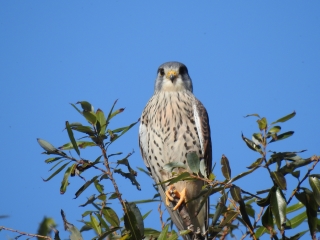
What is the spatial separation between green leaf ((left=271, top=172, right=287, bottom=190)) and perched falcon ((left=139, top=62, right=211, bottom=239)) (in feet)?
6.17

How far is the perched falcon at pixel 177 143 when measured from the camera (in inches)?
162

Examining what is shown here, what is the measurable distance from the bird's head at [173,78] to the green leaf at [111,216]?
6.73 feet

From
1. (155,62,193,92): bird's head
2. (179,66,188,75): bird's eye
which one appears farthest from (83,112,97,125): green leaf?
(179,66,188,75): bird's eye

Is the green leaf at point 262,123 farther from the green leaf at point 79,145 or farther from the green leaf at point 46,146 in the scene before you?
the green leaf at point 46,146

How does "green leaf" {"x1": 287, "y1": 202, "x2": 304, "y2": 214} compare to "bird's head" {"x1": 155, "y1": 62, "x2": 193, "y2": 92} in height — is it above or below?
below

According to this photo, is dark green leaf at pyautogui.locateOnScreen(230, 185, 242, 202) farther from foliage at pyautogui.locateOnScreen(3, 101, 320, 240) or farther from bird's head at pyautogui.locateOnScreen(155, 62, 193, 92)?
bird's head at pyautogui.locateOnScreen(155, 62, 193, 92)

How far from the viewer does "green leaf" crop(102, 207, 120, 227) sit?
2760mm

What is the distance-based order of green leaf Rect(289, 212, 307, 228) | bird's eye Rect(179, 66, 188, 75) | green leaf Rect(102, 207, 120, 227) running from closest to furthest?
green leaf Rect(289, 212, 307, 228)
green leaf Rect(102, 207, 120, 227)
bird's eye Rect(179, 66, 188, 75)

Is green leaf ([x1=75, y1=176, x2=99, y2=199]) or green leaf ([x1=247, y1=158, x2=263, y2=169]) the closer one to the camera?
green leaf ([x1=247, y1=158, x2=263, y2=169])

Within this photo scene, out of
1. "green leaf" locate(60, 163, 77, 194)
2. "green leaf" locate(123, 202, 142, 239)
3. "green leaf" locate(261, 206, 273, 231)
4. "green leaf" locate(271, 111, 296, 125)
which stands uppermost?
"green leaf" locate(60, 163, 77, 194)

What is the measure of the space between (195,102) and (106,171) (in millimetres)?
1935

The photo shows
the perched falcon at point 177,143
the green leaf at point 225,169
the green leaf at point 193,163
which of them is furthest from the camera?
the perched falcon at point 177,143

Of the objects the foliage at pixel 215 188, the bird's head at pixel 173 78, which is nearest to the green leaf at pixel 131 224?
the foliage at pixel 215 188

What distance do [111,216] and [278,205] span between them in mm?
1035
